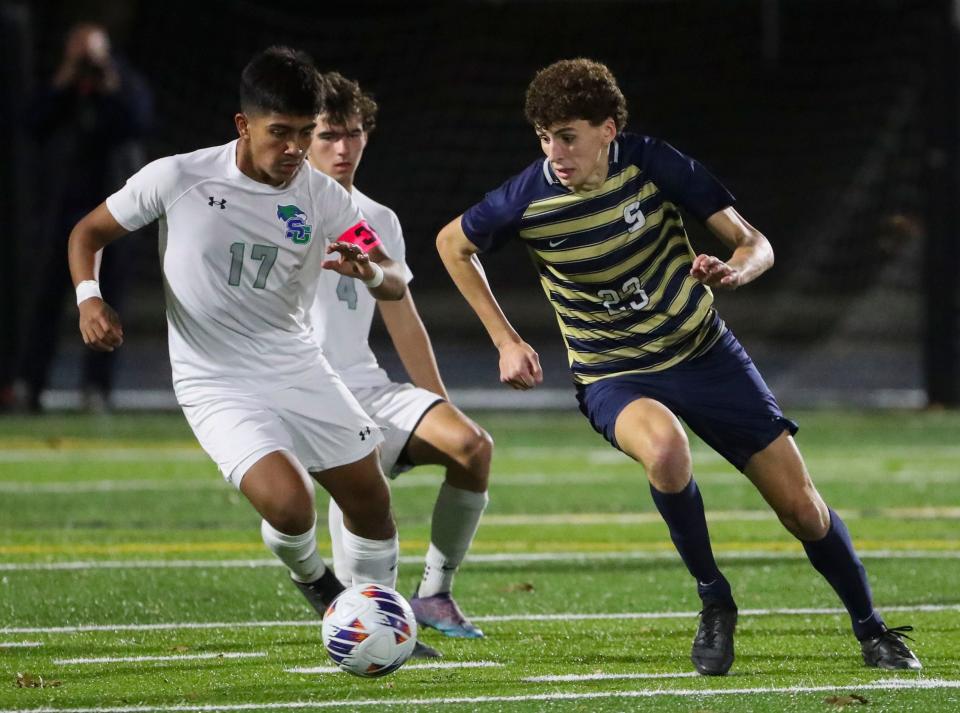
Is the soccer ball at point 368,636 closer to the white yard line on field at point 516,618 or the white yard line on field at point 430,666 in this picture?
the white yard line on field at point 430,666

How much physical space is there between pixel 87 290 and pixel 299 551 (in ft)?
3.40

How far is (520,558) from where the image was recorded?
7.99 metres

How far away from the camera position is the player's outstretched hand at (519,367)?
527 cm

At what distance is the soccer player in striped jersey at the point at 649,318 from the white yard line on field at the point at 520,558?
2.45 metres

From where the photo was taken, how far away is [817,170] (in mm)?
24188

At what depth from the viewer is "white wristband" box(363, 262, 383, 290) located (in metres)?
5.40

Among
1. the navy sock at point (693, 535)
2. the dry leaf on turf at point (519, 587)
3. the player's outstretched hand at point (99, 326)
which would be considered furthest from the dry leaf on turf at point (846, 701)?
the dry leaf on turf at point (519, 587)

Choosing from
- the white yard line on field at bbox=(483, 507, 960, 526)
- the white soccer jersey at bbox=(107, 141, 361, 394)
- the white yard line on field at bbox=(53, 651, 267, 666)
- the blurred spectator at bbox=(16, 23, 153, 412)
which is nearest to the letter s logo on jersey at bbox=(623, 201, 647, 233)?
the white soccer jersey at bbox=(107, 141, 361, 394)

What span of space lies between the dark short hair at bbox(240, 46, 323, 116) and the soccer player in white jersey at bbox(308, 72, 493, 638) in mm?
764

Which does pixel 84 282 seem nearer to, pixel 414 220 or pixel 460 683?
pixel 460 683

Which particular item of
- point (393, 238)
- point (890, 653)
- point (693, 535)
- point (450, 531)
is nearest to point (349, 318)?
point (393, 238)

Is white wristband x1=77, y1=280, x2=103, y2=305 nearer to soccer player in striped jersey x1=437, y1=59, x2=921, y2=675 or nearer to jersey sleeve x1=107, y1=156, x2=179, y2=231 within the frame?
jersey sleeve x1=107, y1=156, x2=179, y2=231

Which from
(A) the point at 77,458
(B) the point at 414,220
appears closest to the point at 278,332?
(A) the point at 77,458

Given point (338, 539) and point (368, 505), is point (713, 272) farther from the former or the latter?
point (338, 539)
